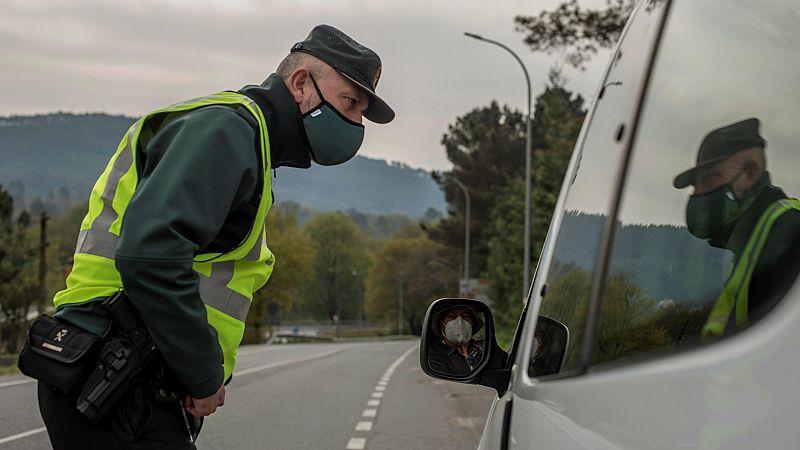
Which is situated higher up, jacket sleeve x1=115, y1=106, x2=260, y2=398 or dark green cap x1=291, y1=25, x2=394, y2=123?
dark green cap x1=291, y1=25, x2=394, y2=123

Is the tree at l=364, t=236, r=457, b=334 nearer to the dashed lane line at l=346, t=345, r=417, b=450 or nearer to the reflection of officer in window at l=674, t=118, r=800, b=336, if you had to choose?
the dashed lane line at l=346, t=345, r=417, b=450

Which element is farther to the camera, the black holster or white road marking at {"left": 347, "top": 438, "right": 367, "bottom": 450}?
white road marking at {"left": 347, "top": 438, "right": 367, "bottom": 450}

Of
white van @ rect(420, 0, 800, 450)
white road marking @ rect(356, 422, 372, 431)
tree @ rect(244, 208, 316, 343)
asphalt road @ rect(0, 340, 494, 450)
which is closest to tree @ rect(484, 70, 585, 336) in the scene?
asphalt road @ rect(0, 340, 494, 450)

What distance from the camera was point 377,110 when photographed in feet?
10.7

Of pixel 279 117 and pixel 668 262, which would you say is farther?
pixel 279 117

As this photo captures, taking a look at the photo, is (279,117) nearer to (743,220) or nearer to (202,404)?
(202,404)

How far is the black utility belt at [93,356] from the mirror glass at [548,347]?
98 cm

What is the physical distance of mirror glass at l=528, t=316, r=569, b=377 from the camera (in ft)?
6.88

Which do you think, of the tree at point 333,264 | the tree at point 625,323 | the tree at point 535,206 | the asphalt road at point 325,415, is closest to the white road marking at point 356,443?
the asphalt road at point 325,415

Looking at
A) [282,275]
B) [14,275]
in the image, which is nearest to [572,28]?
[14,275]

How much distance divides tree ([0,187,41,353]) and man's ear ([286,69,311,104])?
59.7 meters

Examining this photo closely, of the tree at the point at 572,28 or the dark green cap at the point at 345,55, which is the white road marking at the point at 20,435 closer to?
A: the dark green cap at the point at 345,55

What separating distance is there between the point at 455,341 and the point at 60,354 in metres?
0.97

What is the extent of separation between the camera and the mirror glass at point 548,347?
2096 mm
